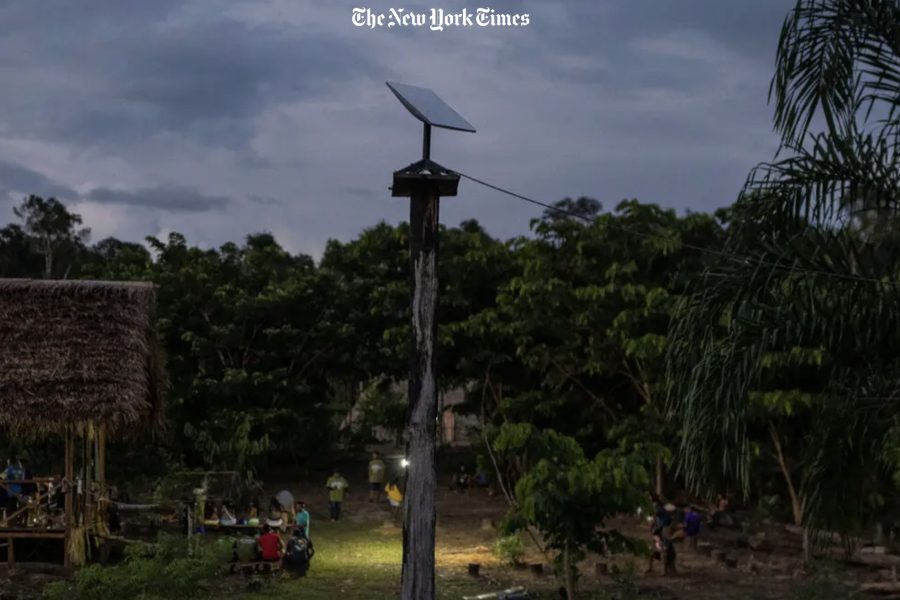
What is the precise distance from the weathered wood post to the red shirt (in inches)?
367

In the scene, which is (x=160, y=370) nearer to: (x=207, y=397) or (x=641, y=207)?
(x=207, y=397)

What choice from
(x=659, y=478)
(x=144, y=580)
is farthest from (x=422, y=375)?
(x=659, y=478)

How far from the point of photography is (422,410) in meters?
9.18

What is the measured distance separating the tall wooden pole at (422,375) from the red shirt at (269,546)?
9.30 metres

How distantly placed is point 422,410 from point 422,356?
49 cm

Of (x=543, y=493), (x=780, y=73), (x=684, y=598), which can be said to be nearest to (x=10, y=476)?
(x=543, y=493)

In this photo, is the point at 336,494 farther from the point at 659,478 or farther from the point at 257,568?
the point at 659,478

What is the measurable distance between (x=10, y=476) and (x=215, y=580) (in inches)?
213

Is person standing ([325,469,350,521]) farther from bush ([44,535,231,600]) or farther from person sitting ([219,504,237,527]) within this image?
bush ([44,535,231,600])

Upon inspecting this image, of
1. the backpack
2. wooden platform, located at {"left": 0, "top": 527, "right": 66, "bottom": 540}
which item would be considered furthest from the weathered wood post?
wooden platform, located at {"left": 0, "top": 527, "right": 66, "bottom": 540}

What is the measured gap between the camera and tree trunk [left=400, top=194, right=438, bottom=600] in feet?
29.7

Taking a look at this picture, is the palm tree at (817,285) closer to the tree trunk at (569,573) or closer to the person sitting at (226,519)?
the tree trunk at (569,573)

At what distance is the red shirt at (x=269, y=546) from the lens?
58.7ft

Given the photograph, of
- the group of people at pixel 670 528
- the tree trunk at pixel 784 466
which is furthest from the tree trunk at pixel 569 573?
the tree trunk at pixel 784 466
